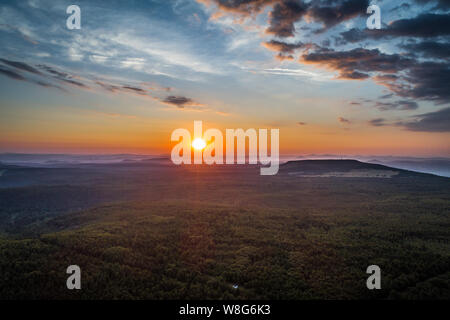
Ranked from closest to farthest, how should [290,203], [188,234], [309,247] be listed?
[309,247] → [188,234] → [290,203]

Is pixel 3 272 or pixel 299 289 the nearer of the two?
pixel 299 289

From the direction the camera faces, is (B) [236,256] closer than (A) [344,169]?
Yes

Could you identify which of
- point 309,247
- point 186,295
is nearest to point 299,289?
point 186,295

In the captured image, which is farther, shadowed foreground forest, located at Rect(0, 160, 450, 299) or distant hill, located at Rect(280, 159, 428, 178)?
distant hill, located at Rect(280, 159, 428, 178)

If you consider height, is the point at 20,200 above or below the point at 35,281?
below

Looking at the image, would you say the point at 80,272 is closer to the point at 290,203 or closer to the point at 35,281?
the point at 35,281

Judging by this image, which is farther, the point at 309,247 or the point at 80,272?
the point at 309,247

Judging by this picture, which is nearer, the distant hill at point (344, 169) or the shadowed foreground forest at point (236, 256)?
the shadowed foreground forest at point (236, 256)

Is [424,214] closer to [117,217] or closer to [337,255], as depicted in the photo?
[337,255]
